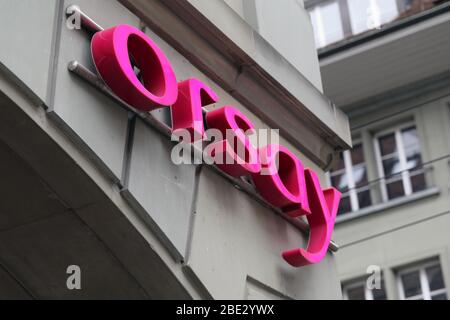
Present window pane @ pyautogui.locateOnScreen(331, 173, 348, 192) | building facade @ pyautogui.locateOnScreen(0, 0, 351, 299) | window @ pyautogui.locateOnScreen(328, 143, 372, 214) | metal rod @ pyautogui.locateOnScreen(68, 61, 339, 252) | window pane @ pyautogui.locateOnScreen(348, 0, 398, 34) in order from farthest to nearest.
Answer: window pane @ pyautogui.locateOnScreen(331, 173, 348, 192)
window @ pyautogui.locateOnScreen(328, 143, 372, 214)
window pane @ pyautogui.locateOnScreen(348, 0, 398, 34)
metal rod @ pyautogui.locateOnScreen(68, 61, 339, 252)
building facade @ pyautogui.locateOnScreen(0, 0, 351, 299)

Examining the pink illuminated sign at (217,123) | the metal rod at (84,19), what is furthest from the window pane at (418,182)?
the metal rod at (84,19)

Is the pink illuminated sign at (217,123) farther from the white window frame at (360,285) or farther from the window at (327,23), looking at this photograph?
the window at (327,23)

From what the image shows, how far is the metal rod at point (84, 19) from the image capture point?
7414mm

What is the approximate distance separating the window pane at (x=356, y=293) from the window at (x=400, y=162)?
1804mm

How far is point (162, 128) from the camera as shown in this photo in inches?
314

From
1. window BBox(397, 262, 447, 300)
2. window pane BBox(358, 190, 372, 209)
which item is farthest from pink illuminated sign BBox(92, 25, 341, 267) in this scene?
window pane BBox(358, 190, 372, 209)

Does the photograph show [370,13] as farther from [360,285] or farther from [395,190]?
[360,285]

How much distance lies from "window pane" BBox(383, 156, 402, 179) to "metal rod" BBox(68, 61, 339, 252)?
10459mm

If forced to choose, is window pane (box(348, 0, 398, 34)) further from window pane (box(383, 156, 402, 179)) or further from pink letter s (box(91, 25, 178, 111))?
pink letter s (box(91, 25, 178, 111))

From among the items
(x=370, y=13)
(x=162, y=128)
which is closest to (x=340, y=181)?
(x=370, y=13)

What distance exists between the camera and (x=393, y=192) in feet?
65.0

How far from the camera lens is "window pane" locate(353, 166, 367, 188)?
20312 millimetres
